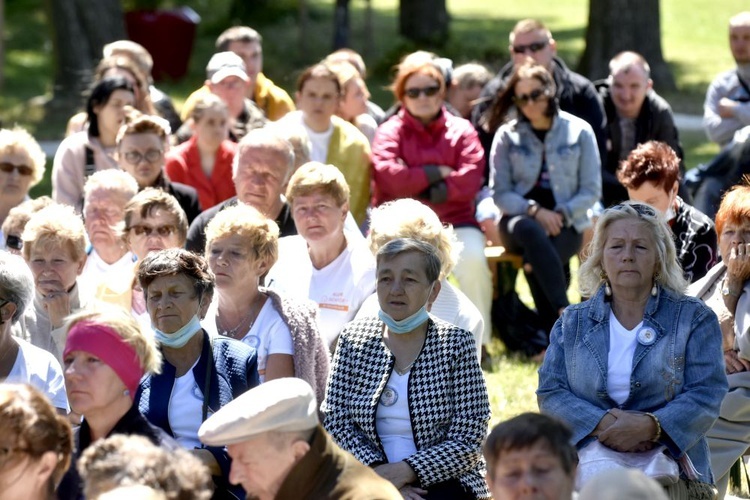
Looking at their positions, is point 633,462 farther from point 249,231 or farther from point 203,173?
point 203,173

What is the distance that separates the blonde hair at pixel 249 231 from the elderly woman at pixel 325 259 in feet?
1.77

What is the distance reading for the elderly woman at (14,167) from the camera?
785 centimetres

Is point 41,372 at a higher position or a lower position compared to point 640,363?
lower

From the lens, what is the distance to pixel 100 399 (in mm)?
4734

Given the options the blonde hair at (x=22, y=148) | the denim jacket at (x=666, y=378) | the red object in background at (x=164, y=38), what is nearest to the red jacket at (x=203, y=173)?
the blonde hair at (x=22, y=148)

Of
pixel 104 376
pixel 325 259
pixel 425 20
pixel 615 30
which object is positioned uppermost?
pixel 104 376

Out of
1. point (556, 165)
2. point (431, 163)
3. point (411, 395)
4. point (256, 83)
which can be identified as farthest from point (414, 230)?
point (256, 83)

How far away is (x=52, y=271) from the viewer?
248 inches

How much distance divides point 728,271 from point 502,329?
3195 millimetres

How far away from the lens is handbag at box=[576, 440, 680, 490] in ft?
16.4

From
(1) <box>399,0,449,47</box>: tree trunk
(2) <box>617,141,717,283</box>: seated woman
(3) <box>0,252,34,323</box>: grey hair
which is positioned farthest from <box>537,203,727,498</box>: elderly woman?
(1) <box>399,0,449,47</box>: tree trunk

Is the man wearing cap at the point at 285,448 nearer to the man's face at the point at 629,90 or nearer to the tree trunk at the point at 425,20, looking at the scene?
the man's face at the point at 629,90

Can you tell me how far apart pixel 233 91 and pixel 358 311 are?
145 inches

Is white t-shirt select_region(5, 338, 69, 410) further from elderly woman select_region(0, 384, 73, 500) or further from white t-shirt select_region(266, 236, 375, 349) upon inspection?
white t-shirt select_region(266, 236, 375, 349)
